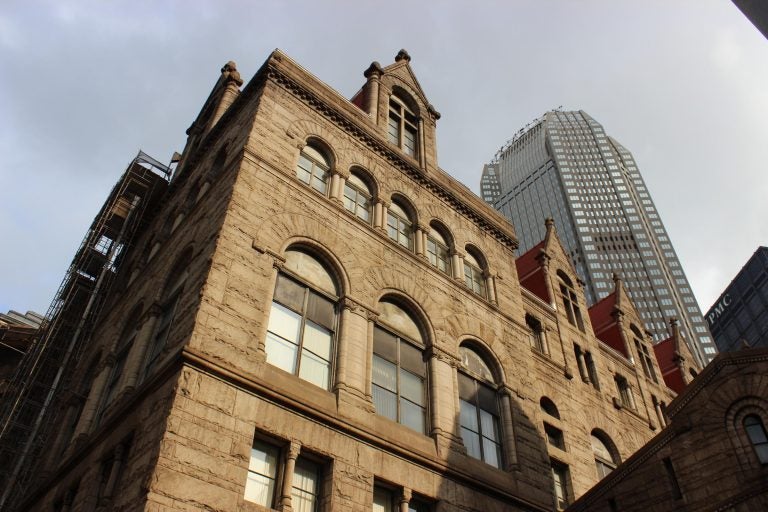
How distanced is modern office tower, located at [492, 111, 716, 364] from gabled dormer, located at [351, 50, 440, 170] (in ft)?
344

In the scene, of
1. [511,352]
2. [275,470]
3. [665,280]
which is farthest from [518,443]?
[665,280]

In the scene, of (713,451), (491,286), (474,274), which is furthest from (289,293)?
(713,451)

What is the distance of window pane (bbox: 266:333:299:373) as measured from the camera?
1512cm

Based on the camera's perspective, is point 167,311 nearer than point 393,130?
Yes

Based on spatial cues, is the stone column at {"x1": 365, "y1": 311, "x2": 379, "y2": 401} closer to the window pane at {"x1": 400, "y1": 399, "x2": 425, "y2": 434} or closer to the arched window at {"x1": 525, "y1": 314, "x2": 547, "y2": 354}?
the window pane at {"x1": 400, "y1": 399, "x2": 425, "y2": 434}

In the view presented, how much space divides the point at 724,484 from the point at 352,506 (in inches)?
348

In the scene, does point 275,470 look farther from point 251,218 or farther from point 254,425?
point 251,218

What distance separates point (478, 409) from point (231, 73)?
1898cm

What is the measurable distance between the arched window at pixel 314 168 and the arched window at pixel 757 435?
1301 centimetres

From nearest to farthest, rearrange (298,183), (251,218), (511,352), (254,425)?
(254,425) → (251,218) → (298,183) → (511,352)

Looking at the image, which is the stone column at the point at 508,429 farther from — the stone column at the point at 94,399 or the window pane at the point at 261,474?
the stone column at the point at 94,399

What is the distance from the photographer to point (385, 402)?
16797 mm

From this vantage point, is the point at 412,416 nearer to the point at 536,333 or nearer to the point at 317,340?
the point at 317,340

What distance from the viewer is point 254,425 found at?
520 inches
